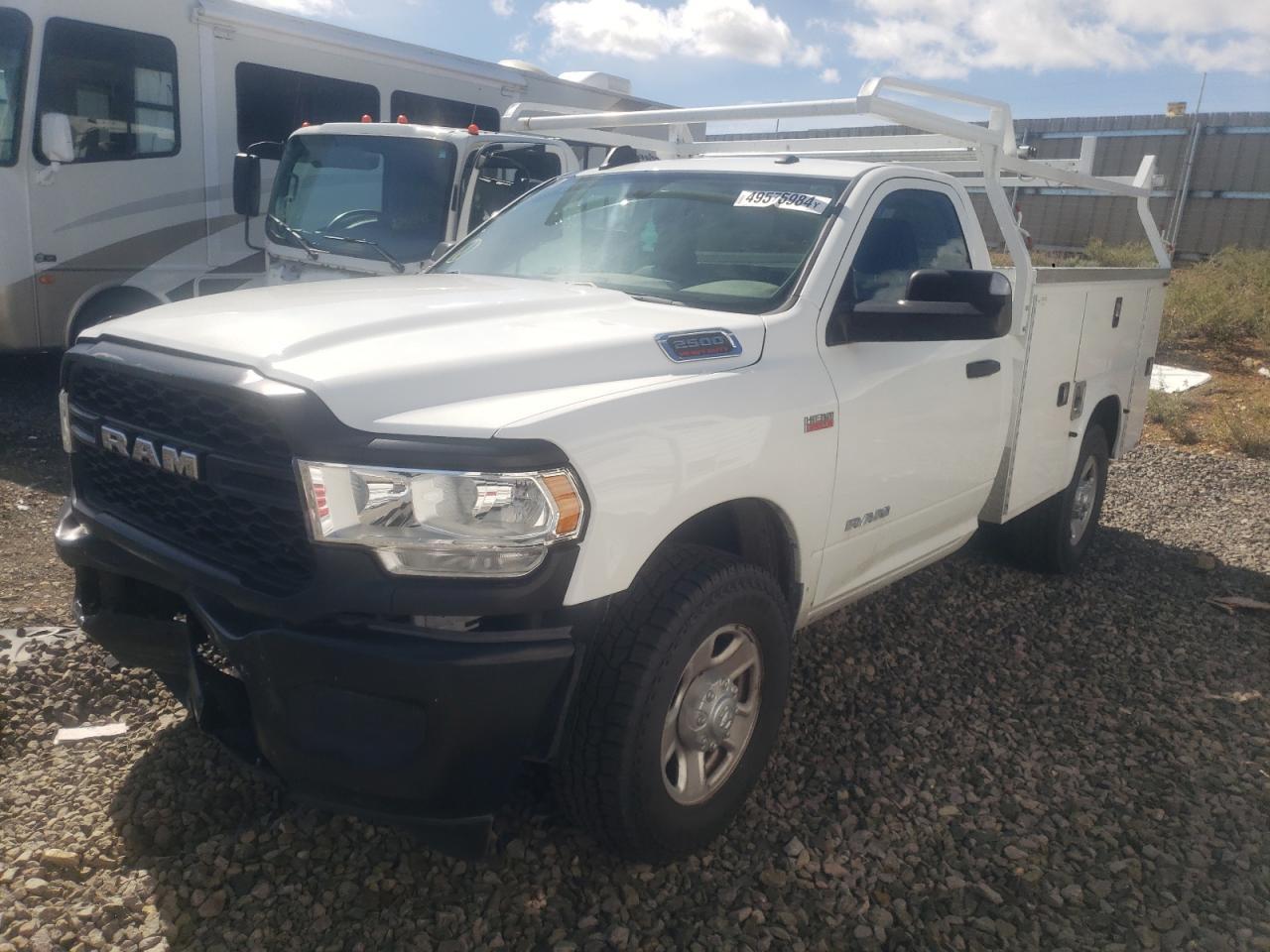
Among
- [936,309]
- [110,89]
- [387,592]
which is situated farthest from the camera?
[110,89]

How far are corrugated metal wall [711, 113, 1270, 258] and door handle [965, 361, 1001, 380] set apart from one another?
50.3 ft

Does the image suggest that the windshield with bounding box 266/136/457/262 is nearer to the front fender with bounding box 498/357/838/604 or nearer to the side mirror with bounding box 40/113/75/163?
the side mirror with bounding box 40/113/75/163

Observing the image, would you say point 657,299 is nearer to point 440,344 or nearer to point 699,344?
point 699,344

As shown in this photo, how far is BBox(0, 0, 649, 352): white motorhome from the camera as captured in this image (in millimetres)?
7270

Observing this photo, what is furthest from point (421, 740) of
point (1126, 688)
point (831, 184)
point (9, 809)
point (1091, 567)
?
point (1091, 567)

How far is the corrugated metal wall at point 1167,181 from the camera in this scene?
19312 millimetres

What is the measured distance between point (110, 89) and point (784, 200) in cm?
636

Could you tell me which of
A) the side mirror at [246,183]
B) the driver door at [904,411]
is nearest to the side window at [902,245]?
the driver door at [904,411]

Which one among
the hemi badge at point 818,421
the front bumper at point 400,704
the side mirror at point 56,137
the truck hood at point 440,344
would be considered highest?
the side mirror at point 56,137

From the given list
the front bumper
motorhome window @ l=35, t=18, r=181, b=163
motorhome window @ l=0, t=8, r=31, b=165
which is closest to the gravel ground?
the front bumper

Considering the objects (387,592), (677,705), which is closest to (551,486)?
(387,592)

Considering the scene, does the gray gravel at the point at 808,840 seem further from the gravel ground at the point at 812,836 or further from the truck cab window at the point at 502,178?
the truck cab window at the point at 502,178

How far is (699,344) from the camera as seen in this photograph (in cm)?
288

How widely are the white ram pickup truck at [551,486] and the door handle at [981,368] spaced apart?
0.16ft
